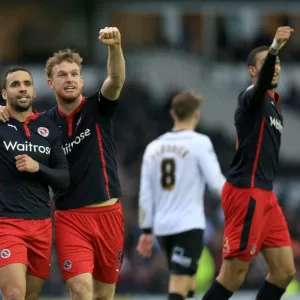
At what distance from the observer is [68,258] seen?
9180 mm

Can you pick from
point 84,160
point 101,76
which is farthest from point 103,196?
point 101,76

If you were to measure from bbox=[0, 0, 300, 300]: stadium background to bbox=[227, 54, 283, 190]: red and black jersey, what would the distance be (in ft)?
28.1

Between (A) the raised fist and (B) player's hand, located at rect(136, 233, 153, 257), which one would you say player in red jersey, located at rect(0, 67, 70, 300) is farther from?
(B) player's hand, located at rect(136, 233, 153, 257)

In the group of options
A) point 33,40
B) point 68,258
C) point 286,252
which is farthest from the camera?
point 33,40

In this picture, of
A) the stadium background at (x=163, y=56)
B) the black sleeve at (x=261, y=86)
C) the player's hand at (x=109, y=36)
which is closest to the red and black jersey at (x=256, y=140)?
the black sleeve at (x=261, y=86)

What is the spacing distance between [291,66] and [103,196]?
17782 mm

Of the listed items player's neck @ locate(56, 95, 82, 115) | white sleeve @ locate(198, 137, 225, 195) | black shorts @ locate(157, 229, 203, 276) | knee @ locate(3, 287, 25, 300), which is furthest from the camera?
black shorts @ locate(157, 229, 203, 276)

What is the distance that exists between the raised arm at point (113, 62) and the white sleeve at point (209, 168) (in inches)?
79.9

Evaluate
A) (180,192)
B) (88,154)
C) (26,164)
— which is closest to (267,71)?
(88,154)

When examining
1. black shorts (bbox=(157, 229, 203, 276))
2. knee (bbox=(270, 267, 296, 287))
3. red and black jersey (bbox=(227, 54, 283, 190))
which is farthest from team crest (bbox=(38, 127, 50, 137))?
black shorts (bbox=(157, 229, 203, 276))

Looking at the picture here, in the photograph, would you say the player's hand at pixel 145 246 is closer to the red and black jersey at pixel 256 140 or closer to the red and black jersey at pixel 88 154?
the red and black jersey at pixel 256 140

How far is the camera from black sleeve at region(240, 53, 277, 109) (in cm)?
916

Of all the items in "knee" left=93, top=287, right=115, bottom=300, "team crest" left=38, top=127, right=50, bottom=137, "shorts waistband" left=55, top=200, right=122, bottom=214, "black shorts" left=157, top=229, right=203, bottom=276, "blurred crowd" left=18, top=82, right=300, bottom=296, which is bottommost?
"blurred crowd" left=18, top=82, right=300, bottom=296

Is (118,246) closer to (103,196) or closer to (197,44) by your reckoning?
(103,196)
